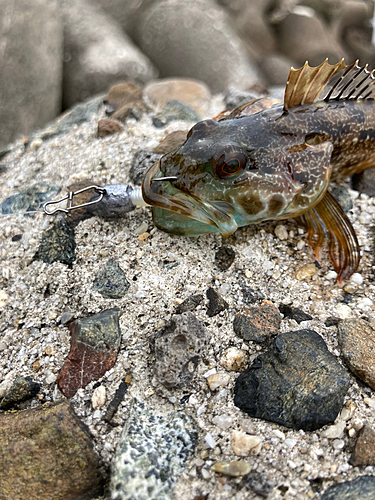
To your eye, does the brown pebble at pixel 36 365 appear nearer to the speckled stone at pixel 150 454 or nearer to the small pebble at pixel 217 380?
the speckled stone at pixel 150 454

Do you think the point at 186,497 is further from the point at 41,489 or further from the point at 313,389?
the point at 313,389

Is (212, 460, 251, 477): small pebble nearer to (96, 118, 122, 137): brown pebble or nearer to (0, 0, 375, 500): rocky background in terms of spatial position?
(0, 0, 375, 500): rocky background

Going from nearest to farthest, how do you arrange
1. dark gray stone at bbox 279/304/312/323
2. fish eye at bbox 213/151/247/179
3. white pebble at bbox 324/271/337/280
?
fish eye at bbox 213/151/247/179, dark gray stone at bbox 279/304/312/323, white pebble at bbox 324/271/337/280

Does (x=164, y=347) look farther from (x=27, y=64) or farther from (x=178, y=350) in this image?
(x=27, y=64)

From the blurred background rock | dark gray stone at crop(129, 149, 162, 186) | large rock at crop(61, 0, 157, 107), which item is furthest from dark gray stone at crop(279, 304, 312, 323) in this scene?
large rock at crop(61, 0, 157, 107)

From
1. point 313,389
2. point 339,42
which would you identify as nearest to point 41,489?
point 313,389

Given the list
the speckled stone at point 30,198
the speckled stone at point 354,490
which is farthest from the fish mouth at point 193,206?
the speckled stone at point 354,490
